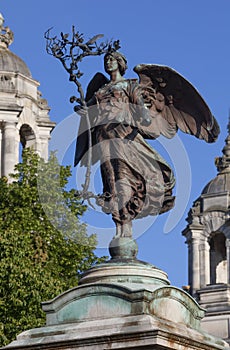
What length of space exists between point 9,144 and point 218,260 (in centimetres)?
1427

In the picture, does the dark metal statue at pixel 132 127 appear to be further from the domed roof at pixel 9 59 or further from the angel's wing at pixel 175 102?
the domed roof at pixel 9 59

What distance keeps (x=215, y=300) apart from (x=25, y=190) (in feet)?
61.2

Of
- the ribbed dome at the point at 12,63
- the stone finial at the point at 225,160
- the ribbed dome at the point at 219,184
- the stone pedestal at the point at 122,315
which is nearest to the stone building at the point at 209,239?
the ribbed dome at the point at 219,184

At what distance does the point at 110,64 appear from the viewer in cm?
1556

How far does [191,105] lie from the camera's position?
15836 millimetres

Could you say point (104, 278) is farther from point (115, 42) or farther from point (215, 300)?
point (215, 300)

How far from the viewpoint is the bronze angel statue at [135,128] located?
15.0 meters

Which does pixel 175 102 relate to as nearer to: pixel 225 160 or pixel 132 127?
pixel 132 127

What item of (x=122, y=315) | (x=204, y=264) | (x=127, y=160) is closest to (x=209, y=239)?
(x=204, y=264)

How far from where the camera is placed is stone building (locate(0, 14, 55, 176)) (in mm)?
49031

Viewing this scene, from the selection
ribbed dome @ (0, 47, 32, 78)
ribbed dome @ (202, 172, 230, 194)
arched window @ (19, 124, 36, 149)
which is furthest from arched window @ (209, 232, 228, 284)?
ribbed dome @ (0, 47, 32, 78)

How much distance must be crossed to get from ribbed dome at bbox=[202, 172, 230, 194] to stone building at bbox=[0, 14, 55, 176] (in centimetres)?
1122

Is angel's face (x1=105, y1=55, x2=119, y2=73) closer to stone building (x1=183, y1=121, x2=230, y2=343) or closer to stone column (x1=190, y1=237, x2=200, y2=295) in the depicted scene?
stone building (x1=183, y1=121, x2=230, y2=343)

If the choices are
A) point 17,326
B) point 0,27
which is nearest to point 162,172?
point 17,326
